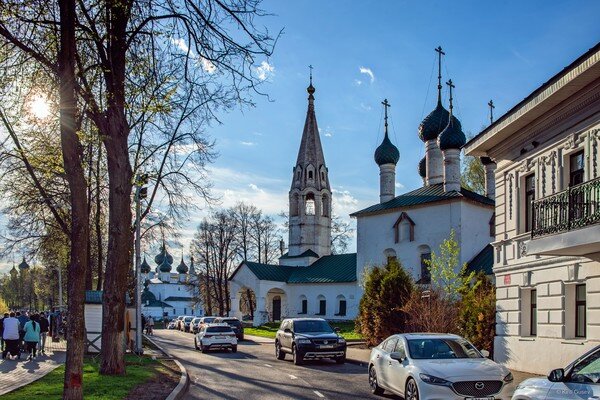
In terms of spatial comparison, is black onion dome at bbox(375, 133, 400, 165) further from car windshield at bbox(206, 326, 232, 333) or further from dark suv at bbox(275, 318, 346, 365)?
dark suv at bbox(275, 318, 346, 365)

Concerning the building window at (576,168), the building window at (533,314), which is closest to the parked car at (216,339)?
the building window at (533,314)

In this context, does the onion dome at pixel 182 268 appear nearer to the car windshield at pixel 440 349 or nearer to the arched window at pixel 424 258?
the arched window at pixel 424 258

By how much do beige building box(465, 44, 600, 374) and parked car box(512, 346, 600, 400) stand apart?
7.11m

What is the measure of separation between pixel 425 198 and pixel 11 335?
29650 mm

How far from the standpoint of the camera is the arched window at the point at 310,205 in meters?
66.4

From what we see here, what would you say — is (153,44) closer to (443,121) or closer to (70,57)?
(70,57)

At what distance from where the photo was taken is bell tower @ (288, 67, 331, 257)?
217 feet

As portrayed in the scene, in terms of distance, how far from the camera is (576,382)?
7.64 meters

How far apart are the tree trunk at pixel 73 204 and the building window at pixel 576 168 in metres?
13.2

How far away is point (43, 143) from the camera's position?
14531 millimetres

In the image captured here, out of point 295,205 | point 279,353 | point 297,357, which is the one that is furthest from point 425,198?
point 297,357

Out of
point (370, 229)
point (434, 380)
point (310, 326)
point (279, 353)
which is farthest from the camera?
point (370, 229)

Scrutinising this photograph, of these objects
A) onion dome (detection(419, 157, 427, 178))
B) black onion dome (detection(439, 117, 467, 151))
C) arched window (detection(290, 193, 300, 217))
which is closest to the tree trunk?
black onion dome (detection(439, 117, 467, 151))

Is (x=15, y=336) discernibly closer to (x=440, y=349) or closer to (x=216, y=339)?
(x=216, y=339)
